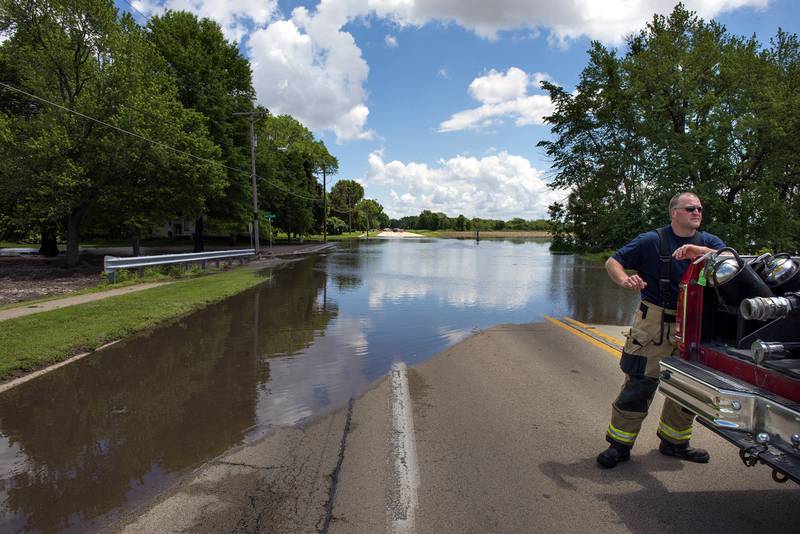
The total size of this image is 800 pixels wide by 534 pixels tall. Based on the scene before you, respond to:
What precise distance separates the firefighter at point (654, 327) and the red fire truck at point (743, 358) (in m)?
0.26

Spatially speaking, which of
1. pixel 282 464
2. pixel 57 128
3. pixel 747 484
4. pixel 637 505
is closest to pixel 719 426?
pixel 637 505

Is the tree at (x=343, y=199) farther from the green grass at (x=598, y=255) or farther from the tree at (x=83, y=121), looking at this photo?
the tree at (x=83, y=121)

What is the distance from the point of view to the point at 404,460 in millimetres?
3744

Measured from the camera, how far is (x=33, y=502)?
125 inches

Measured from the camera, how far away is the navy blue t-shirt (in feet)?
12.0

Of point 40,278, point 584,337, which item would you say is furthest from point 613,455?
point 40,278

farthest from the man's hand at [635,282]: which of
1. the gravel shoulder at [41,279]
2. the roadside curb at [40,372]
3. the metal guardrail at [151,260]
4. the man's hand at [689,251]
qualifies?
the metal guardrail at [151,260]

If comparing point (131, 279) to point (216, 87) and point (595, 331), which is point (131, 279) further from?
point (216, 87)

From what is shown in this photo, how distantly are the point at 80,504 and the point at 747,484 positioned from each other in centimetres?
460

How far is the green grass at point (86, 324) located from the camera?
21.7 ft

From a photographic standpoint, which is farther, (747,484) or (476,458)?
(476,458)

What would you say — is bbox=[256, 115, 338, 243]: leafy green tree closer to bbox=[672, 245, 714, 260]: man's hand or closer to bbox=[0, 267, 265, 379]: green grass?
bbox=[0, 267, 265, 379]: green grass

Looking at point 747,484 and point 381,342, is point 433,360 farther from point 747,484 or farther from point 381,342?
point 747,484

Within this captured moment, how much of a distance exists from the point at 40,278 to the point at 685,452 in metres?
20.1
